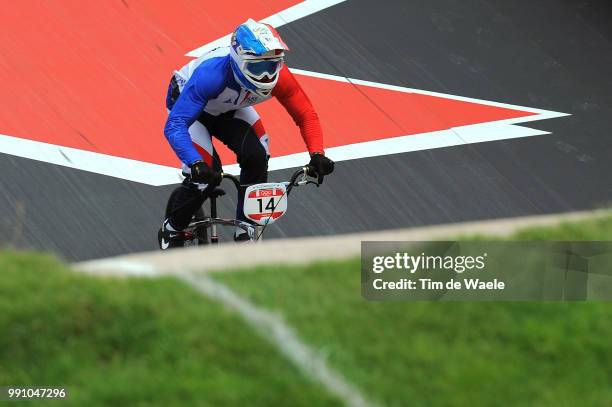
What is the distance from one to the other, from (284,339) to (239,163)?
3.61 m

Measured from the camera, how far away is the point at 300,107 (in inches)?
386

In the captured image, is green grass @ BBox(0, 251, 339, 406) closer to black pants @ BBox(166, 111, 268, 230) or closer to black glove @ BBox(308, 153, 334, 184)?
black glove @ BBox(308, 153, 334, 184)

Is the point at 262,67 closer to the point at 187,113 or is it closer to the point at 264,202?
the point at 187,113

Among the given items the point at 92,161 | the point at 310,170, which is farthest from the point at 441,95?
the point at 310,170

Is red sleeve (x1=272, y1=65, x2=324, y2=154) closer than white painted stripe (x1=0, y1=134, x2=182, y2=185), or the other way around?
red sleeve (x1=272, y1=65, x2=324, y2=154)

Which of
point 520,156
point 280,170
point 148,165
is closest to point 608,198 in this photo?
point 520,156

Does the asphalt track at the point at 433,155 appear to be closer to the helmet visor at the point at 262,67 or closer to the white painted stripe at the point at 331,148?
the white painted stripe at the point at 331,148

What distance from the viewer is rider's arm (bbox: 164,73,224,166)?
30.2ft

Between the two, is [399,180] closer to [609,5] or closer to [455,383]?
[609,5]

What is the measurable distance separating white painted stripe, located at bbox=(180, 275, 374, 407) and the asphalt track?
384 cm

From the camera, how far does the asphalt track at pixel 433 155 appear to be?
440 inches

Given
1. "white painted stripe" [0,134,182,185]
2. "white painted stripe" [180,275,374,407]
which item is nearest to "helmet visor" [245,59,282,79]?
"white painted stripe" [0,134,182,185]

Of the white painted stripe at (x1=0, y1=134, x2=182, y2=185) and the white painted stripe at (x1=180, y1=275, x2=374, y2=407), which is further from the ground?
the white painted stripe at (x1=0, y1=134, x2=182, y2=185)

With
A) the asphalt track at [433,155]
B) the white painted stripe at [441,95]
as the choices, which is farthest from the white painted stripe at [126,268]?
the white painted stripe at [441,95]
